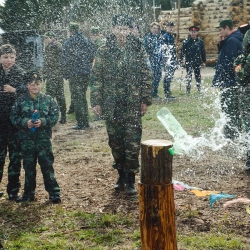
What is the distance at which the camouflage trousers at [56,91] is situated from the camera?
32.8ft

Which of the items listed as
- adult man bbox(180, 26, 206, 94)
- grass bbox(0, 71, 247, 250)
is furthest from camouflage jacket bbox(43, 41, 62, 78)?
grass bbox(0, 71, 247, 250)

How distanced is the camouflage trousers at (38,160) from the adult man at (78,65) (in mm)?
4267

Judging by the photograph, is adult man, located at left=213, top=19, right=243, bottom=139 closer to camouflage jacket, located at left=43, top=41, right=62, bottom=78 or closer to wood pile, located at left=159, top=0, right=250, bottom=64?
camouflage jacket, located at left=43, top=41, right=62, bottom=78

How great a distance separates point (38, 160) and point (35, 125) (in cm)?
49

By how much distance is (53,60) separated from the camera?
1080cm

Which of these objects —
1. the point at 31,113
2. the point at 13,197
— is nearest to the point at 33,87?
the point at 31,113

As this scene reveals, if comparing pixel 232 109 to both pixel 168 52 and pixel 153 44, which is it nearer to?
pixel 153 44

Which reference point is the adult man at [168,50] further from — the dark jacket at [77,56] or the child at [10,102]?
the child at [10,102]

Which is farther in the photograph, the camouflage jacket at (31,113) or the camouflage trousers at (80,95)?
the camouflage trousers at (80,95)

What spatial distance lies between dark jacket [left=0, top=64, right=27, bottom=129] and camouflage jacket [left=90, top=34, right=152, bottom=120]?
93cm

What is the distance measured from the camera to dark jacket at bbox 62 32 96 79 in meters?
9.32

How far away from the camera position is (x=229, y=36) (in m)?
7.96

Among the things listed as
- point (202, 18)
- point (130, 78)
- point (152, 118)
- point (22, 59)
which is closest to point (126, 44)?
point (130, 78)

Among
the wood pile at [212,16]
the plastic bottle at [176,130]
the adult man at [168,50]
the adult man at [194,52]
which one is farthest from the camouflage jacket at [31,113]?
the wood pile at [212,16]
